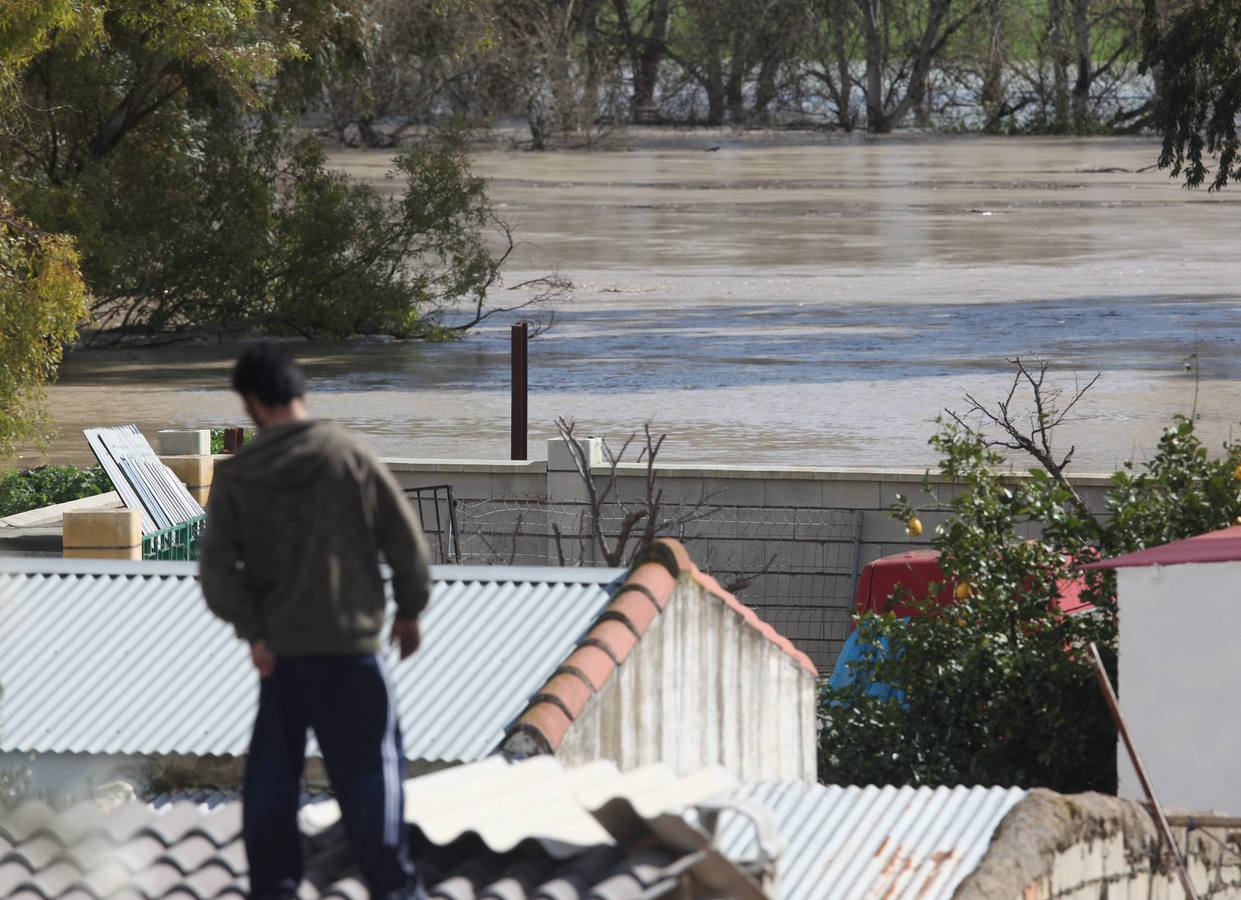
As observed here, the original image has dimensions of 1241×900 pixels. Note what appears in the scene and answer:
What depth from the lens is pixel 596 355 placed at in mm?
26719

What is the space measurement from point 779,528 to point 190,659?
822cm

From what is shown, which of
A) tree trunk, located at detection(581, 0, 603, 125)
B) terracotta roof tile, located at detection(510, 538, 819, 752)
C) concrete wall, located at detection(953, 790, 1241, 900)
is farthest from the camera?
tree trunk, located at detection(581, 0, 603, 125)

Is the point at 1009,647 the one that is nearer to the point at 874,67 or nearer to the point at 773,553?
the point at 773,553

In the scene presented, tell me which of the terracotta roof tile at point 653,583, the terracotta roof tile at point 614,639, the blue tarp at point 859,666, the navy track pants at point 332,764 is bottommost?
the blue tarp at point 859,666

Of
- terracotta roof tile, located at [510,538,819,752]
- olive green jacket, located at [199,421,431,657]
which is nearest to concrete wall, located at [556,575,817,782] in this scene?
terracotta roof tile, located at [510,538,819,752]

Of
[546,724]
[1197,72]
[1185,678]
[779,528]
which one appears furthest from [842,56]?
[546,724]

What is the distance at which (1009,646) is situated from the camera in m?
14.0

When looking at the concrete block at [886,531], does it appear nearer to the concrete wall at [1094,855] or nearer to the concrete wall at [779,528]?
the concrete wall at [779,528]

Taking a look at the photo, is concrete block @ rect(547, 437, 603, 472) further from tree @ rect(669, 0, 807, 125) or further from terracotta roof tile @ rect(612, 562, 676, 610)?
tree @ rect(669, 0, 807, 125)

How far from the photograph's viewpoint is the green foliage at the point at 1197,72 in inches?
1007

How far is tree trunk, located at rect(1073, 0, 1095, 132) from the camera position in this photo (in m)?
67.1

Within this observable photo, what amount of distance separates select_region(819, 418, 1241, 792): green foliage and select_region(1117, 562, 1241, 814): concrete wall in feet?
4.11

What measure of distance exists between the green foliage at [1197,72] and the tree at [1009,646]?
12.3m

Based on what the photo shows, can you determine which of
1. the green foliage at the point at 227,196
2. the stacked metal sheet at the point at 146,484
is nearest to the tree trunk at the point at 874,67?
the green foliage at the point at 227,196
